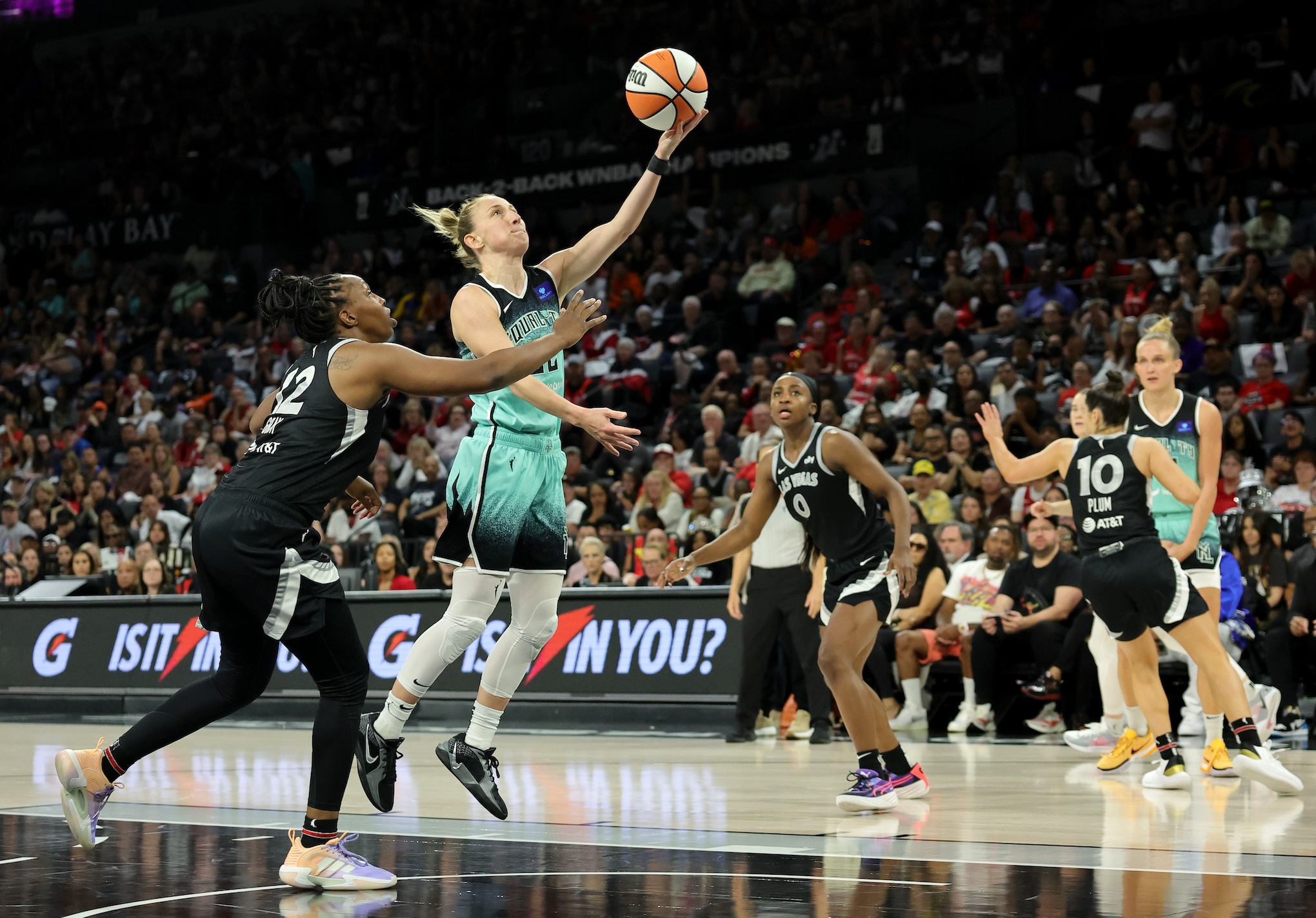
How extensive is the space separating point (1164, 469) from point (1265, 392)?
6342 millimetres

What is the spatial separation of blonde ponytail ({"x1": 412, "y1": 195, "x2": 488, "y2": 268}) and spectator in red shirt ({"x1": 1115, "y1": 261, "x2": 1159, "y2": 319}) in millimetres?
9459

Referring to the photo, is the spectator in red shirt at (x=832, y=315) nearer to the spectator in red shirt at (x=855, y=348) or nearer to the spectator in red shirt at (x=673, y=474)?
the spectator in red shirt at (x=855, y=348)

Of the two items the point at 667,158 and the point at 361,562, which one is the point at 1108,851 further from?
the point at 361,562

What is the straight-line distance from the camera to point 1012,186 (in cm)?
1742

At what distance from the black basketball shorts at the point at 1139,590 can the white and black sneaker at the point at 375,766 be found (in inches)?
140

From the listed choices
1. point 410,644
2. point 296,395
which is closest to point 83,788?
point 296,395

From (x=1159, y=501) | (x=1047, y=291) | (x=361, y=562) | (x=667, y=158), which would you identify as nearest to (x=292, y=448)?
(x=667, y=158)

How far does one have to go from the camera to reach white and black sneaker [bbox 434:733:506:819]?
559 cm

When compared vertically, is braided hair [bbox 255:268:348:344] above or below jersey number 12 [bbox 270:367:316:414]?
above

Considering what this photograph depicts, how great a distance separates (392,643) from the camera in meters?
12.1

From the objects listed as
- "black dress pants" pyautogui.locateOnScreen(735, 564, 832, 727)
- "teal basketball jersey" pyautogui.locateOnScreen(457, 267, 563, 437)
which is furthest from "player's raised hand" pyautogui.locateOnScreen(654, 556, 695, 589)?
"black dress pants" pyautogui.locateOnScreen(735, 564, 832, 727)

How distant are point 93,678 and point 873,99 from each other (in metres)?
11.8

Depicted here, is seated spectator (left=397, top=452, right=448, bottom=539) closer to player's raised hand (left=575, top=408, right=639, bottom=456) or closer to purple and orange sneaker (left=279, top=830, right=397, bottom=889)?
player's raised hand (left=575, top=408, right=639, bottom=456)

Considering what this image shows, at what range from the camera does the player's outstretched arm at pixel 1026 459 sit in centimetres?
765
